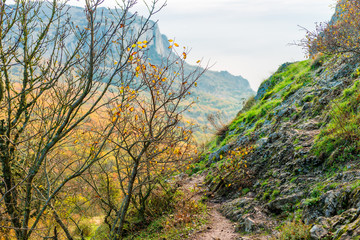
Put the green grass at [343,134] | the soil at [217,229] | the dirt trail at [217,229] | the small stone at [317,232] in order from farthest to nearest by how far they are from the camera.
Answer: the dirt trail at [217,229] → the soil at [217,229] → the green grass at [343,134] → the small stone at [317,232]

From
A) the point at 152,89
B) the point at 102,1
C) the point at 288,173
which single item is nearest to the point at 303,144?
the point at 288,173

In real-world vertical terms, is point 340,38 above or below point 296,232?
above

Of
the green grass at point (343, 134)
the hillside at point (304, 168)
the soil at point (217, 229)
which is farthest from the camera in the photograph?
the soil at point (217, 229)

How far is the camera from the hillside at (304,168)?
17.3ft

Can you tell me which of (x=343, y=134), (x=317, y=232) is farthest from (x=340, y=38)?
(x=317, y=232)

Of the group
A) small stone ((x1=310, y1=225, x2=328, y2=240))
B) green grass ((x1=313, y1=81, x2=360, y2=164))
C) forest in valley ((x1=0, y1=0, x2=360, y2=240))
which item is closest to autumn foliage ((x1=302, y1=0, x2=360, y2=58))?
forest in valley ((x1=0, y1=0, x2=360, y2=240))

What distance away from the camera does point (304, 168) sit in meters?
7.47

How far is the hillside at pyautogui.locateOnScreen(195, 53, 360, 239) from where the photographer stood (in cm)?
528

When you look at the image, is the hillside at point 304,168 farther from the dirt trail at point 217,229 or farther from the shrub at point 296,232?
the dirt trail at point 217,229

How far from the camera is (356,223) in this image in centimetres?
428

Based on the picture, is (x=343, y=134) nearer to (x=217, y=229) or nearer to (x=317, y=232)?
(x=317, y=232)

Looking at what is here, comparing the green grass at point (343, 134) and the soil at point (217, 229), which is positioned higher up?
the green grass at point (343, 134)

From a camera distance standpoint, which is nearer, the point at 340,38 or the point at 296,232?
the point at 296,232

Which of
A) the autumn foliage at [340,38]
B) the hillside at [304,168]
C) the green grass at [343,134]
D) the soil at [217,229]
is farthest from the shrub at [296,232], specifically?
the autumn foliage at [340,38]
